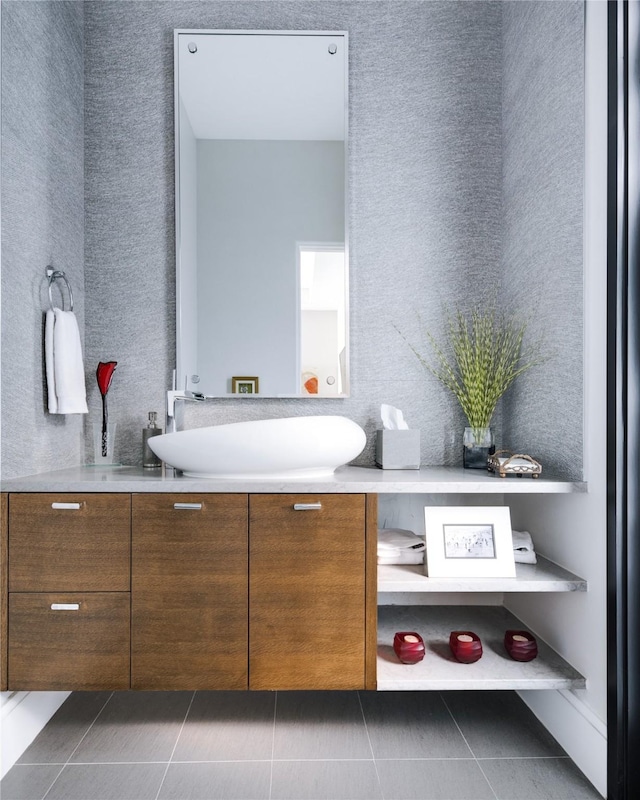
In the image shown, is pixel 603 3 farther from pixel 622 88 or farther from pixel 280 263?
pixel 280 263

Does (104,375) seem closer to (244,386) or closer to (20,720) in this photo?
(244,386)

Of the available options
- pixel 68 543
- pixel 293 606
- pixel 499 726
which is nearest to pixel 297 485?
pixel 293 606

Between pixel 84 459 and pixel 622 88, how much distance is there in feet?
6.58

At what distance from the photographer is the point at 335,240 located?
209cm

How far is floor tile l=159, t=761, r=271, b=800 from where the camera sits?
1.42 m

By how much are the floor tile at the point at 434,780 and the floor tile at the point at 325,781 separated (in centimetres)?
4

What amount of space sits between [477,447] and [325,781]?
3.60 ft

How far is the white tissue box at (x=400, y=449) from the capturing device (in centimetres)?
188

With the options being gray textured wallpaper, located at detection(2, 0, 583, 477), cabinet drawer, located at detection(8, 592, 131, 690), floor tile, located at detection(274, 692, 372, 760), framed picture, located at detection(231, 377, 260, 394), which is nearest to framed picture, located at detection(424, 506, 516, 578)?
gray textured wallpaper, located at detection(2, 0, 583, 477)

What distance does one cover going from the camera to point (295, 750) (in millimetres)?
1607

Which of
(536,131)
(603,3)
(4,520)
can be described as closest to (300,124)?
(536,131)

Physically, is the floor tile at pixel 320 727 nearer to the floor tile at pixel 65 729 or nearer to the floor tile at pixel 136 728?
the floor tile at pixel 136 728

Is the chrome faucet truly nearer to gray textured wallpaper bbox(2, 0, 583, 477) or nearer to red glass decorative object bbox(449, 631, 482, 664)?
gray textured wallpaper bbox(2, 0, 583, 477)

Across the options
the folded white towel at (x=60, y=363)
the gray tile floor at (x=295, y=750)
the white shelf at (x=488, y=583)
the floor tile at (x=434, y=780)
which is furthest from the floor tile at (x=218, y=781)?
the folded white towel at (x=60, y=363)
